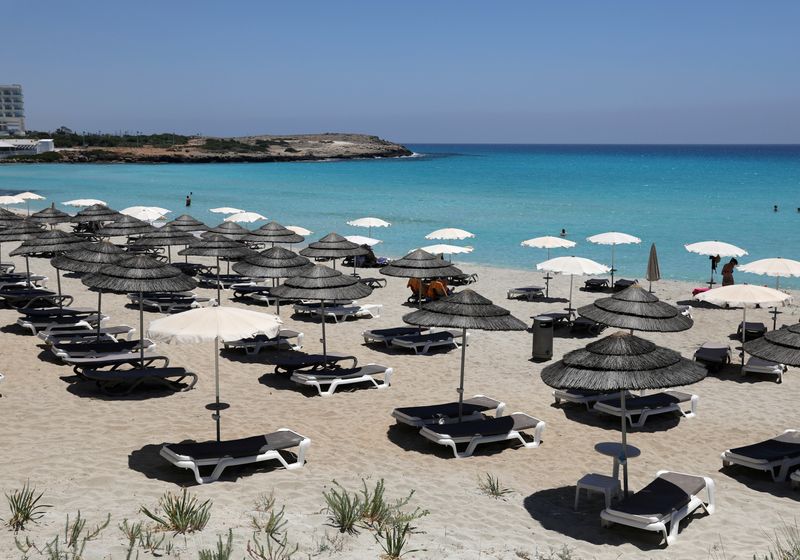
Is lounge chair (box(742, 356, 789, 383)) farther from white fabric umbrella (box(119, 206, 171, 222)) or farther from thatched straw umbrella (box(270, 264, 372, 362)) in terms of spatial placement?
white fabric umbrella (box(119, 206, 171, 222))

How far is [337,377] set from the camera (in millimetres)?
11906

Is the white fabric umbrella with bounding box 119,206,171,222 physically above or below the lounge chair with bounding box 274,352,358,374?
above

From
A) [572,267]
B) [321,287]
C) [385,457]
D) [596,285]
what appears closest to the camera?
[385,457]

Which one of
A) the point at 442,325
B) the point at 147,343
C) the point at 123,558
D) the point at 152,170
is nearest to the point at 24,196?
the point at 147,343

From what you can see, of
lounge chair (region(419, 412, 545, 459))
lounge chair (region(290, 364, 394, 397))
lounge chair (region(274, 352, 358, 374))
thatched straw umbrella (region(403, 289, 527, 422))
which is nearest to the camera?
lounge chair (region(419, 412, 545, 459))

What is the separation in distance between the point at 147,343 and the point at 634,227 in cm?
3445

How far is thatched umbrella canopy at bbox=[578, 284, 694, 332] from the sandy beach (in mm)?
1389

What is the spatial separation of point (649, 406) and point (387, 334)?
5529 millimetres

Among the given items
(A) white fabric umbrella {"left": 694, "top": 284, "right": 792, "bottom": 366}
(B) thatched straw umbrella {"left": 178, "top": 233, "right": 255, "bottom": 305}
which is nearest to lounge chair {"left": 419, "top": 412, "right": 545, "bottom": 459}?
(A) white fabric umbrella {"left": 694, "top": 284, "right": 792, "bottom": 366}

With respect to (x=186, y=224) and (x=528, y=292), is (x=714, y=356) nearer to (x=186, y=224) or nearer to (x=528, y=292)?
(x=528, y=292)

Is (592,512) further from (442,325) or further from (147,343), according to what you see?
(147,343)

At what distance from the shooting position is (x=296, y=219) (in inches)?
1884

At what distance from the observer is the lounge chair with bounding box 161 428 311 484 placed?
8141mm

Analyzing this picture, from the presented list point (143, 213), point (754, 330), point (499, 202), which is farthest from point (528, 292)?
point (499, 202)
